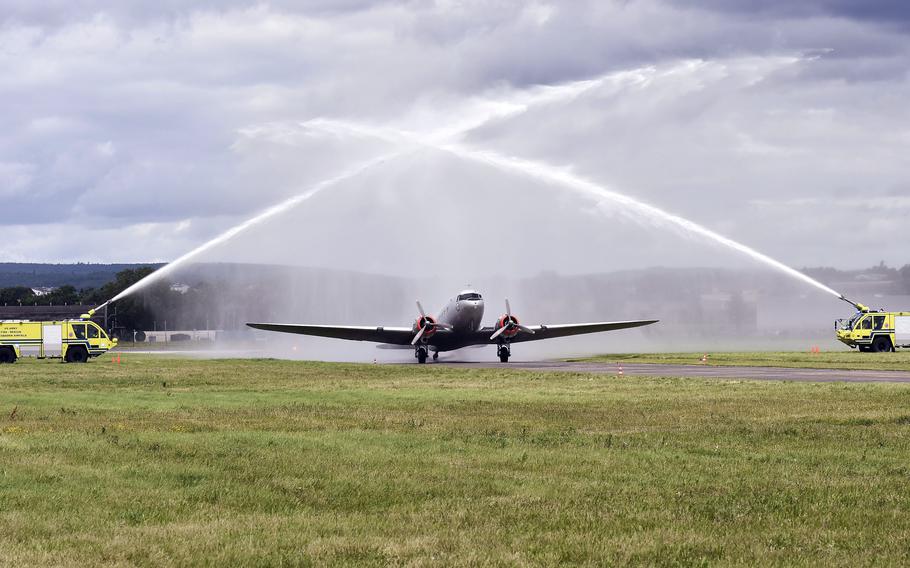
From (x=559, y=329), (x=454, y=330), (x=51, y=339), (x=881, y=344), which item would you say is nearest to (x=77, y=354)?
(x=51, y=339)

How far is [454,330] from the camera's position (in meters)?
79.4

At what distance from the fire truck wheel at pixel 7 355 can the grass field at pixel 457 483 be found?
1680 inches

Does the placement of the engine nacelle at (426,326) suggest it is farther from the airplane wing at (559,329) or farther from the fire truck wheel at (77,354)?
the fire truck wheel at (77,354)

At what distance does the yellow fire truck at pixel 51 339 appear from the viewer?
73.4 meters

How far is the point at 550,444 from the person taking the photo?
Result: 2181 centimetres

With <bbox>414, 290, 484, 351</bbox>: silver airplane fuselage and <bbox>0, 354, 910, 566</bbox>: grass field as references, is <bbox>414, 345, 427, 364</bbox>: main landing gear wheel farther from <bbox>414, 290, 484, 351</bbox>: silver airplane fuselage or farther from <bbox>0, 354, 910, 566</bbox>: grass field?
<bbox>0, 354, 910, 566</bbox>: grass field

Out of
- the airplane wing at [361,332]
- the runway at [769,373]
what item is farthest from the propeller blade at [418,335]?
the runway at [769,373]

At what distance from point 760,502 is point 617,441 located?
24.4 feet

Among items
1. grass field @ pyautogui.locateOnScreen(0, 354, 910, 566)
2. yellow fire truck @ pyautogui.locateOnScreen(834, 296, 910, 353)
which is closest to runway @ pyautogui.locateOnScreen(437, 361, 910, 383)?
grass field @ pyautogui.locateOnScreen(0, 354, 910, 566)

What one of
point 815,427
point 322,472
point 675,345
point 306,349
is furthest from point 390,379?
point 675,345

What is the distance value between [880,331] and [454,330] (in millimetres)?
36666

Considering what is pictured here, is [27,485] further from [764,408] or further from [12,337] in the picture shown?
[12,337]

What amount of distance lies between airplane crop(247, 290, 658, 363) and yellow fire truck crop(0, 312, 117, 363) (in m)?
12.8

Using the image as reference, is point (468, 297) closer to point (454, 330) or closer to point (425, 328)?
point (454, 330)
